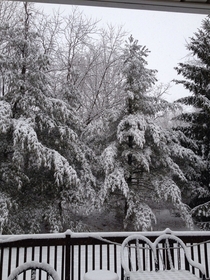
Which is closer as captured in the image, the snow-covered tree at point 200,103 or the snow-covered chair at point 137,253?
the snow-covered chair at point 137,253

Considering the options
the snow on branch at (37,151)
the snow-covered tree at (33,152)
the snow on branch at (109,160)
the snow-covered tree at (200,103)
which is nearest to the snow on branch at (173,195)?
the snow-covered tree at (200,103)

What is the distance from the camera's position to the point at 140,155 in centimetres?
799

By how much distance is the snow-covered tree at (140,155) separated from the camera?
772 cm

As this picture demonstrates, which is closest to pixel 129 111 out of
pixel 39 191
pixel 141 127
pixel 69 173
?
pixel 141 127

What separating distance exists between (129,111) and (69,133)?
2.29 meters

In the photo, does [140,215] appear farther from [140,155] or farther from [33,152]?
[33,152]

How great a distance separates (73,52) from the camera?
10.8 meters

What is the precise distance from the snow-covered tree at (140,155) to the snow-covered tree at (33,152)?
1.05 metres

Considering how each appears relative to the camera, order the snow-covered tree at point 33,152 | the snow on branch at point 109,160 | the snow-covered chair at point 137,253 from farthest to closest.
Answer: the snow on branch at point 109,160 < the snow-covered tree at point 33,152 < the snow-covered chair at point 137,253

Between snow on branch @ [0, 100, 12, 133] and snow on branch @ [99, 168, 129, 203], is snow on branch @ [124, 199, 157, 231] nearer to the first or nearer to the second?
snow on branch @ [99, 168, 129, 203]

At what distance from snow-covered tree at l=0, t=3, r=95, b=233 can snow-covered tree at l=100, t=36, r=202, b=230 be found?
1048mm

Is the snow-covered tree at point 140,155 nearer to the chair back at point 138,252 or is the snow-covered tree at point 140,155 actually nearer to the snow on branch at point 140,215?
the snow on branch at point 140,215

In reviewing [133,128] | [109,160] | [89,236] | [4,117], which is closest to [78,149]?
[109,160]

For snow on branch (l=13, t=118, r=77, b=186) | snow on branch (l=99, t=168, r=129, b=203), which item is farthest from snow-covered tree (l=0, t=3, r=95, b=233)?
snow on branch (l=99, t=168, r=129, b=203)
